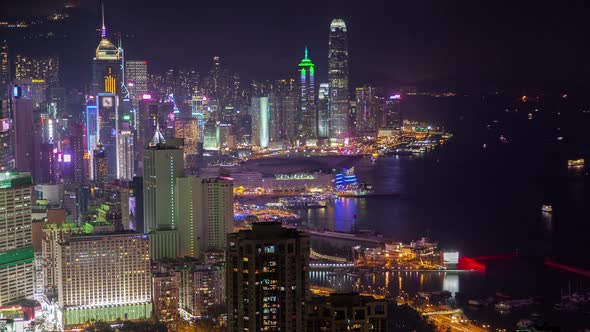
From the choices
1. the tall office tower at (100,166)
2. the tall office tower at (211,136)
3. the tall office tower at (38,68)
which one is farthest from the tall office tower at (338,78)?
the tall office tower at (100,166)

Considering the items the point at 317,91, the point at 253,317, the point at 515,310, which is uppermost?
the point at 317,91

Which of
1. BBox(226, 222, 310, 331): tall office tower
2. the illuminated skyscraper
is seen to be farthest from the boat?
the illuminated skyscraper

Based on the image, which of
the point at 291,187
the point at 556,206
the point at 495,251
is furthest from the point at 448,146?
the point at 495,251

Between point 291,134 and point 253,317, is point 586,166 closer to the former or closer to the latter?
point 291,134

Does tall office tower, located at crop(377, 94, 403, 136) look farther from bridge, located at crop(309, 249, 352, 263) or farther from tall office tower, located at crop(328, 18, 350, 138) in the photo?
bridge, located at crop(309, 249, 352, 263)

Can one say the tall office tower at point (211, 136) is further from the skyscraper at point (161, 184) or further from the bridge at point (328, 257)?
the bridge at point (328, 257)
